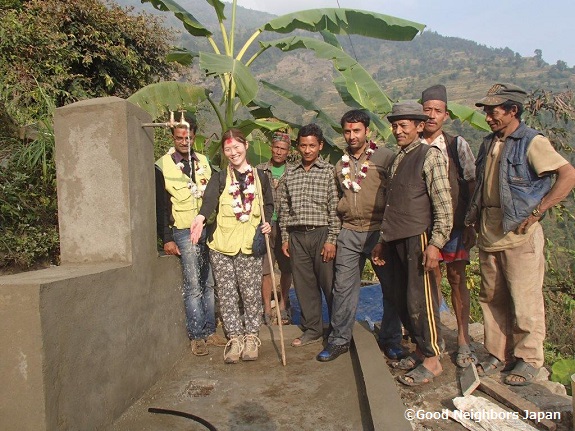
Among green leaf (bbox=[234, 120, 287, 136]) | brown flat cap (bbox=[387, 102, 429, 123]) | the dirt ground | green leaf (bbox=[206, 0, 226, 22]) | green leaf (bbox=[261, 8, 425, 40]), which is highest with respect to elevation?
green leaf (bbox=[206, 0, 226, 22])

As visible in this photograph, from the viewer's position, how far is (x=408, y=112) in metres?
3.62

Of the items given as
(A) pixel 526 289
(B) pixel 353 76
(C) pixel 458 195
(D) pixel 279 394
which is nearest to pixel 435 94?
(C) pixel 458 195

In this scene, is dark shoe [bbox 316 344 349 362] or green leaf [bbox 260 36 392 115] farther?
green leaf [bbox 260 36 392 115]

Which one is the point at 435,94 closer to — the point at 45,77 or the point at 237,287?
the point at 237,287

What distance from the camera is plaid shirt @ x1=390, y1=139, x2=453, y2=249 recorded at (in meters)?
3.49

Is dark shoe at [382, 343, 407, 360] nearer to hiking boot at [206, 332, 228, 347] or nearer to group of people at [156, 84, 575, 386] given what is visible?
group of people at [156, 84, 575, 386]

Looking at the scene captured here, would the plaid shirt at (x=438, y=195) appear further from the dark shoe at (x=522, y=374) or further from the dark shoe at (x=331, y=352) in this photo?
the dark shoe at (x=331, y=352)

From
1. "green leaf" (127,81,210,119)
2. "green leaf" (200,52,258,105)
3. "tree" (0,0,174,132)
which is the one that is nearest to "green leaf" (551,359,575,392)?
"green leaf" (200,52,258,105)

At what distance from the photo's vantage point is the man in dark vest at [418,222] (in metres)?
3.51

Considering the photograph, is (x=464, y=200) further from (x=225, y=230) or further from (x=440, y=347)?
(x=225, y=230)

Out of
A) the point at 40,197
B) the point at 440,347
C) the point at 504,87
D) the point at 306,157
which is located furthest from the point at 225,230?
the point at 40,197

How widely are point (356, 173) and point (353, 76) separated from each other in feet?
7.61

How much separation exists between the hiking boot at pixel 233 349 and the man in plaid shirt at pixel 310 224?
0.53 metres

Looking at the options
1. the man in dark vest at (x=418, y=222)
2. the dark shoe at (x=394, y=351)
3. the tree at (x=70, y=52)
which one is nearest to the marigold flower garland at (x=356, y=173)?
the man in dark vest at (x=418, y=222)
